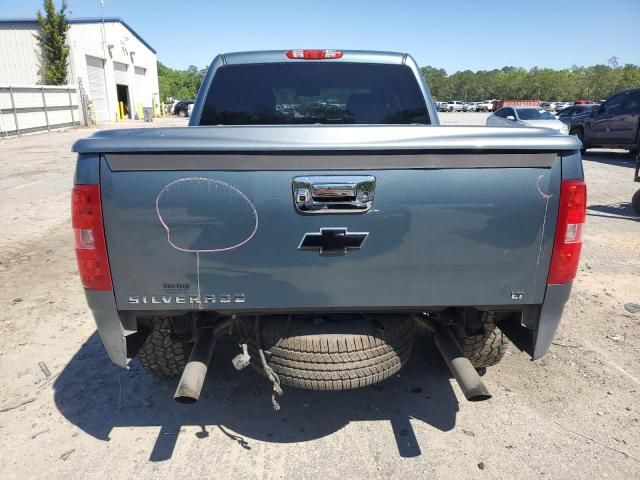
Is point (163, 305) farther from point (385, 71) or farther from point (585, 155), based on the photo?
point (585, 155)

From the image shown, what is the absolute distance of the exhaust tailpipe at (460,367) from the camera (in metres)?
2.30

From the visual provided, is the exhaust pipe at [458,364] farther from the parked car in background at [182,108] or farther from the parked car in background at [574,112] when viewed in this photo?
the parked car in background at [182,108]

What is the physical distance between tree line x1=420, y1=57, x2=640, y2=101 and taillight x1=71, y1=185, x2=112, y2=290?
319 feet

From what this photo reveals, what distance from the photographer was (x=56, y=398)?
3271 millimetres

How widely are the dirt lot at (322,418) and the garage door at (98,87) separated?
117 ft

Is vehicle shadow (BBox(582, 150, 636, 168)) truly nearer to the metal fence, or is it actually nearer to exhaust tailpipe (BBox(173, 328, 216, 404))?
exhaust tailpipe (BBox(173, 328, 216, 404))

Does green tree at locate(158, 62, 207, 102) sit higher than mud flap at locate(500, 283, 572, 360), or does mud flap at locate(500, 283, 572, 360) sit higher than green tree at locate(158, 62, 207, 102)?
green tree at locate(158, 62, 207, 102)

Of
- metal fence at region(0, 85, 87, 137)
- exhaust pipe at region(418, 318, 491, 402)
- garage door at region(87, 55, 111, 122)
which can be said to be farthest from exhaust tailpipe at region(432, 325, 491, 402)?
garage door at region(87, 55, 111, 122)

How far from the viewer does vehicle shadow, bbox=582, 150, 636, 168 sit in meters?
15.5

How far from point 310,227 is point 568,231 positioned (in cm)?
120

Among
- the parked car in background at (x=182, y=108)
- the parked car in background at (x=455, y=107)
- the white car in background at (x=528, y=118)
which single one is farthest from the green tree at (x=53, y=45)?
the parked car in background at (x=455, y=107)

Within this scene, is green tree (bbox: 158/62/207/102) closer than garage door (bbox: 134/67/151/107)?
No

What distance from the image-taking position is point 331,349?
95.5 inches

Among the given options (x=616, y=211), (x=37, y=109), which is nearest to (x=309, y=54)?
(x=616, y=211)
